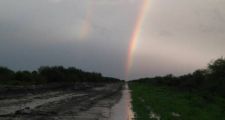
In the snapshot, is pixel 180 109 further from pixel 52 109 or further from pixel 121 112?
pixel 52 109

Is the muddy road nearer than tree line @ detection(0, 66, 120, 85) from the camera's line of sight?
Yes

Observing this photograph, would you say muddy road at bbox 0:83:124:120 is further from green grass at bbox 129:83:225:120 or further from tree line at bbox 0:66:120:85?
tree line at bbox 0:66:120:85

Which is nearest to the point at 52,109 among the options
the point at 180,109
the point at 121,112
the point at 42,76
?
the point at 121,112

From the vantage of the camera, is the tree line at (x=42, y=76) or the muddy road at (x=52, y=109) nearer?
the muddy road at (x=52, y=109)

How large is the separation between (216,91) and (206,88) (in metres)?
6.26

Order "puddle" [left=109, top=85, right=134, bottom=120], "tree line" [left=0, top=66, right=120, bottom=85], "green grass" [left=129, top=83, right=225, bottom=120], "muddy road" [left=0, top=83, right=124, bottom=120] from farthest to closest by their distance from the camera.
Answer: "tree line" [left=0, top=66, right=120, bottom=85], "green grass" [left=129, top=83, right=225, bottom=120], "puddle" [left=109, top=85, right=134, bottom=120], "muddy road" [left=0, top=83, right=124, bottom=120]

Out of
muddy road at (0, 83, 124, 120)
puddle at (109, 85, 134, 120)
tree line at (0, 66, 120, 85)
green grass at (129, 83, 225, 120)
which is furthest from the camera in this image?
tree line at (0, 66, 120, 85)

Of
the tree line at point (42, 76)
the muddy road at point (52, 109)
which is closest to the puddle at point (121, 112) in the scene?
the muddy road at point (52, 109)

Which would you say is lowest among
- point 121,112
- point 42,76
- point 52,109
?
point 121,112

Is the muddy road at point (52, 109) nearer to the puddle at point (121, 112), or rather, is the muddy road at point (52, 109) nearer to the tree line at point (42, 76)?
the puddle at point (121, 112)

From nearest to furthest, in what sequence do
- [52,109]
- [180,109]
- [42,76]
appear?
[52,109], [180,109], [42,76]

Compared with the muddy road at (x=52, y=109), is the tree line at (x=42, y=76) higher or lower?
higher

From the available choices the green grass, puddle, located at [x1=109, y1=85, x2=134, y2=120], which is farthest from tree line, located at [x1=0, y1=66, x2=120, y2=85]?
puddle, located at [x1=109, y1=85, x2=134, y2=120]

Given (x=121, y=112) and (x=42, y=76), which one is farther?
(x=42, y=76)
